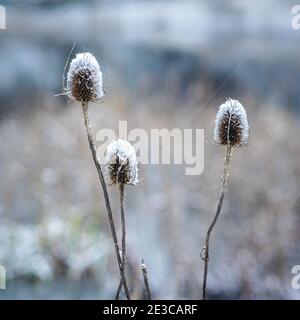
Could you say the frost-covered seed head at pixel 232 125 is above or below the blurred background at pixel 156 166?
below

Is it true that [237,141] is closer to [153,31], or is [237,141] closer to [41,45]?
[153,31]

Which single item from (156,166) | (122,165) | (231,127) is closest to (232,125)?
(231,127)

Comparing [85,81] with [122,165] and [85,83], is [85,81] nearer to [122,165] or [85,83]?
[85,83]

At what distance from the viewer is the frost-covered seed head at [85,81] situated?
852 millimetres

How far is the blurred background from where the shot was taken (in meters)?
1.93

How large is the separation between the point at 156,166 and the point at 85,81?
1.37m

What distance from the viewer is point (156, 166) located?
2.21m

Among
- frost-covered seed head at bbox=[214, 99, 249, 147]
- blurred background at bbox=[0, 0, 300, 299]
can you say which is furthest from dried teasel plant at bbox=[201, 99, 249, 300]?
blurred background at bbox=[0, 0, 300, 299]

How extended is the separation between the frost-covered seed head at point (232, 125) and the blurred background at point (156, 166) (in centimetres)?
88

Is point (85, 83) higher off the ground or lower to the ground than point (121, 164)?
higher

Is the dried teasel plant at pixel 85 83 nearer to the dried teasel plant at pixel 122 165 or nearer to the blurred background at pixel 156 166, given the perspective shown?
the dried teasel plant at pixel 122 165

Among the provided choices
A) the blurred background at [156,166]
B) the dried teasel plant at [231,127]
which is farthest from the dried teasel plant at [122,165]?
the blurred background at [156,166]

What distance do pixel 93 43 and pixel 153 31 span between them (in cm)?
30

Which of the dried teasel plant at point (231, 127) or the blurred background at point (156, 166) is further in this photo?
the blurred background at point (156, 166)
